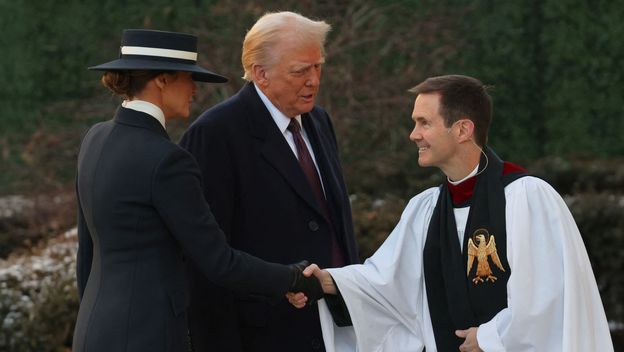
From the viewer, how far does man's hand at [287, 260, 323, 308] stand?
3912 mm

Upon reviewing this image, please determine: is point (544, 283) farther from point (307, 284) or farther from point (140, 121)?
point (140, 121)

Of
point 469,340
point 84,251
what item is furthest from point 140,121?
point 469,340

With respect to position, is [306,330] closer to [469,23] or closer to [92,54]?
[469,23]

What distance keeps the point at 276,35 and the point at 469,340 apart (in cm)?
129

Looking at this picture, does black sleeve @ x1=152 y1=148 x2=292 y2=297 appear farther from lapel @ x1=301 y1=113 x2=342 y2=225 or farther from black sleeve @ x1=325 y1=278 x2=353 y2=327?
lapel @ x1=301 y1=113 x2=342 y2=225

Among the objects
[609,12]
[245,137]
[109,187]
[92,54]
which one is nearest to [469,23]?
[609,12]

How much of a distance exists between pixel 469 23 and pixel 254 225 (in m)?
5.46

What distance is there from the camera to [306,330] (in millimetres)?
4254

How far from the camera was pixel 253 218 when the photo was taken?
419 centimetres

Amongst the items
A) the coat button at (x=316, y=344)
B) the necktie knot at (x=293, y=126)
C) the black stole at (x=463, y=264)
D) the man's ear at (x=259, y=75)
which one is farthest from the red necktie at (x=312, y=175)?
the black stole at (x=463, y=264)

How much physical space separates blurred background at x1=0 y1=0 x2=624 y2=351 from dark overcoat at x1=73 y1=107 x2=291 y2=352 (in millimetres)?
3852

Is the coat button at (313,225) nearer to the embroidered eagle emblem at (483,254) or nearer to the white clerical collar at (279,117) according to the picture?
the white clerical collar at (279,117)

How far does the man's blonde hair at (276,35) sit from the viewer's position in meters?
4.27

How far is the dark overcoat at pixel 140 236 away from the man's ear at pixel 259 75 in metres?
0.77
